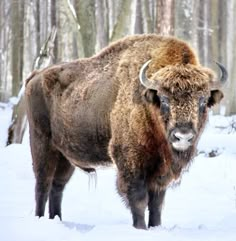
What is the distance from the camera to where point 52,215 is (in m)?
6.68

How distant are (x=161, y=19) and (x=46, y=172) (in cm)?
654

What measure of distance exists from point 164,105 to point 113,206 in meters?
2.40

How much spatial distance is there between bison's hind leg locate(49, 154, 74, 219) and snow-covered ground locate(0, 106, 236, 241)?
0.57 ft

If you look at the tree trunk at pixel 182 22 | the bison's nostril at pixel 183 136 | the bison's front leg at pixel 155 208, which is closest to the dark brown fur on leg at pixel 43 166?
the bison's front leg at pixel 155 208

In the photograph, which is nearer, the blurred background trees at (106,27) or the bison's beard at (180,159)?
the bison's beard at (180,159)

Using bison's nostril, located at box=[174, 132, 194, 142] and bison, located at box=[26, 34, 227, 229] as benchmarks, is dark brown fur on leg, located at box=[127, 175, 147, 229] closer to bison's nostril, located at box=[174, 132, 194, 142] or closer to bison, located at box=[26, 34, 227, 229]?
bison, located at box=[26, 34, 227, 229]

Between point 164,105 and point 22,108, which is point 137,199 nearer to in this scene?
point 164,105

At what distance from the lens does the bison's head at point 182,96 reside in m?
4.99

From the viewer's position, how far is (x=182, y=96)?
16.8ft

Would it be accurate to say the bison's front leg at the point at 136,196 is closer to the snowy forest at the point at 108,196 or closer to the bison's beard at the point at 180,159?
the snowy forest at the point at 108,196

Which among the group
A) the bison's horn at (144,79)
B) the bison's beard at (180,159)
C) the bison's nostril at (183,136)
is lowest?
the bison's beard at (180,159)

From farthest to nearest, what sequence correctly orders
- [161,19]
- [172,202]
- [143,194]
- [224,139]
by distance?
[161,19]
[224,139]
[172,202]
[143,194]

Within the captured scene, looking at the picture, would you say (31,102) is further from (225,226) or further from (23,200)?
(225,226)

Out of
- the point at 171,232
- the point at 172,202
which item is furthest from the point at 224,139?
the point at 171,232
